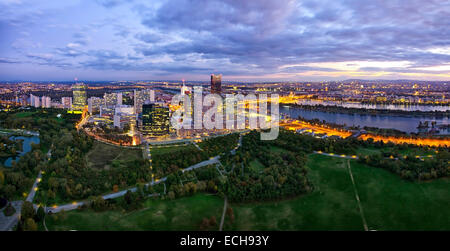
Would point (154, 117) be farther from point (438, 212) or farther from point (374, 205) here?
point (438, 212)

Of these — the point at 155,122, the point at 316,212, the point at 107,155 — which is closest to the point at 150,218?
the point at 316,212

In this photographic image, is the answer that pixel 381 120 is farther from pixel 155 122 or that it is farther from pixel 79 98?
pixel 79 98

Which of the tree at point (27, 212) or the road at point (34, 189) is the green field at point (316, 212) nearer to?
the tree at point (27, 212)

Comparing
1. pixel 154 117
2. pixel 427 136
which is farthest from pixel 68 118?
pixel 427 136

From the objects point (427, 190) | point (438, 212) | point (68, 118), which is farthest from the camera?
point (68, 118)

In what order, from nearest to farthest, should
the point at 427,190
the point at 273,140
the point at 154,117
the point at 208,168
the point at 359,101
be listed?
1. the point at 427,190
2. the point at 208,168
3. the point at 273,140
4. the point at 154,117
5. the point at 359,101
